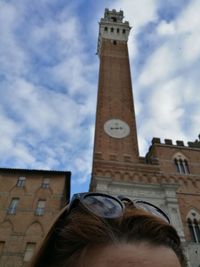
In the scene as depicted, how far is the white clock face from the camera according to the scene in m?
17.4

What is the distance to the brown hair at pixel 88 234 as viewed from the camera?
112cm

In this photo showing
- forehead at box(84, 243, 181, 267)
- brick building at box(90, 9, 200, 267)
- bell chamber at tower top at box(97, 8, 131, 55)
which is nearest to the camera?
forehead at box(84, 243, 181, 267)

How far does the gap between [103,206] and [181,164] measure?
640 inches

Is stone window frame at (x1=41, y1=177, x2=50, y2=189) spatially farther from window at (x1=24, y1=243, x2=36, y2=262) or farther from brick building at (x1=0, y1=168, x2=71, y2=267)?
window at (x1=24, y1=243, x2=36, y2=262)

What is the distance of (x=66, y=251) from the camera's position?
112 cm

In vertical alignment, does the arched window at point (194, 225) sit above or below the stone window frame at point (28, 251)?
above

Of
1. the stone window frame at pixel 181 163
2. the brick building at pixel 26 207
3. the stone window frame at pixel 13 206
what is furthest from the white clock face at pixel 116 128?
the stone window frame at pixel 13 206

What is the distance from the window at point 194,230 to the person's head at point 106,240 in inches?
521

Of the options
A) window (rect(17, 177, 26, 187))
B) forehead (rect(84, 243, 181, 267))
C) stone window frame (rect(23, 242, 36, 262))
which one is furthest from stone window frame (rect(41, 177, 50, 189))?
forehead (rect(84, 243, 181, 267))

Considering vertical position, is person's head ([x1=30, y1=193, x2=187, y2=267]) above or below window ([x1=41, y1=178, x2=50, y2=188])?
below

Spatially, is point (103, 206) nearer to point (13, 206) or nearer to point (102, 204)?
point (102, 204)

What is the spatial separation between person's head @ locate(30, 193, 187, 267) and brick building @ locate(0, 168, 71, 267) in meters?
14.2

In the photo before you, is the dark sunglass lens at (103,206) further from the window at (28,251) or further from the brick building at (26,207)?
the window at (28,251)

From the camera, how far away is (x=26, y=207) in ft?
54.0
